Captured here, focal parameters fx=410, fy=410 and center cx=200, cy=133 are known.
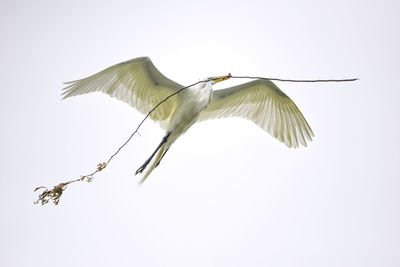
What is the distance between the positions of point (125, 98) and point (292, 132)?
2.91 feet

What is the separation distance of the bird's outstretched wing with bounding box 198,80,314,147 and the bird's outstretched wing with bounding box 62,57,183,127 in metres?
0.27

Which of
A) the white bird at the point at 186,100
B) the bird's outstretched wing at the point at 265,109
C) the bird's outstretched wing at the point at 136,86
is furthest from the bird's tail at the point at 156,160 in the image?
the bird's outstretched wing at the point at 265,109

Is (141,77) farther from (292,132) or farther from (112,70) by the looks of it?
(292,132)

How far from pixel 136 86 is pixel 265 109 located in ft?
2.41

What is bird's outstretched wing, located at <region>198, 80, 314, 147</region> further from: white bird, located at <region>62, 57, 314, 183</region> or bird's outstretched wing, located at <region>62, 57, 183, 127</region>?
bird's outstretched wing, located at <region>62, 57, 183, 127</region>

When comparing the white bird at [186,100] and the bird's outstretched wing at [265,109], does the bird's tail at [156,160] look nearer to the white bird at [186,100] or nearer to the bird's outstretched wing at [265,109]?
the white bird at [186,100]

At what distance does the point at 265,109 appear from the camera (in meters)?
2.28

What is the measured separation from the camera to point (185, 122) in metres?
1.74

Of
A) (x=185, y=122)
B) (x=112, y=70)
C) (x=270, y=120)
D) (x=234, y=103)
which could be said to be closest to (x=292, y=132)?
(x=270, y=120)

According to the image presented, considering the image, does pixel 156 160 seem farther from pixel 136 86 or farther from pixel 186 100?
pixel 136 86

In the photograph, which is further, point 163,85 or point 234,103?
point 234,103

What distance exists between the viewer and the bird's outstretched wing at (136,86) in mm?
1887

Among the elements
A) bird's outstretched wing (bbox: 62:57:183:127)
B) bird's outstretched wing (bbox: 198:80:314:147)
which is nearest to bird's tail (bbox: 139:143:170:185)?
bird's outstretched wing (bbox: 62:57:183:127)

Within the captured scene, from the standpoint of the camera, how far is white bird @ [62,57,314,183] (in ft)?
5.69
